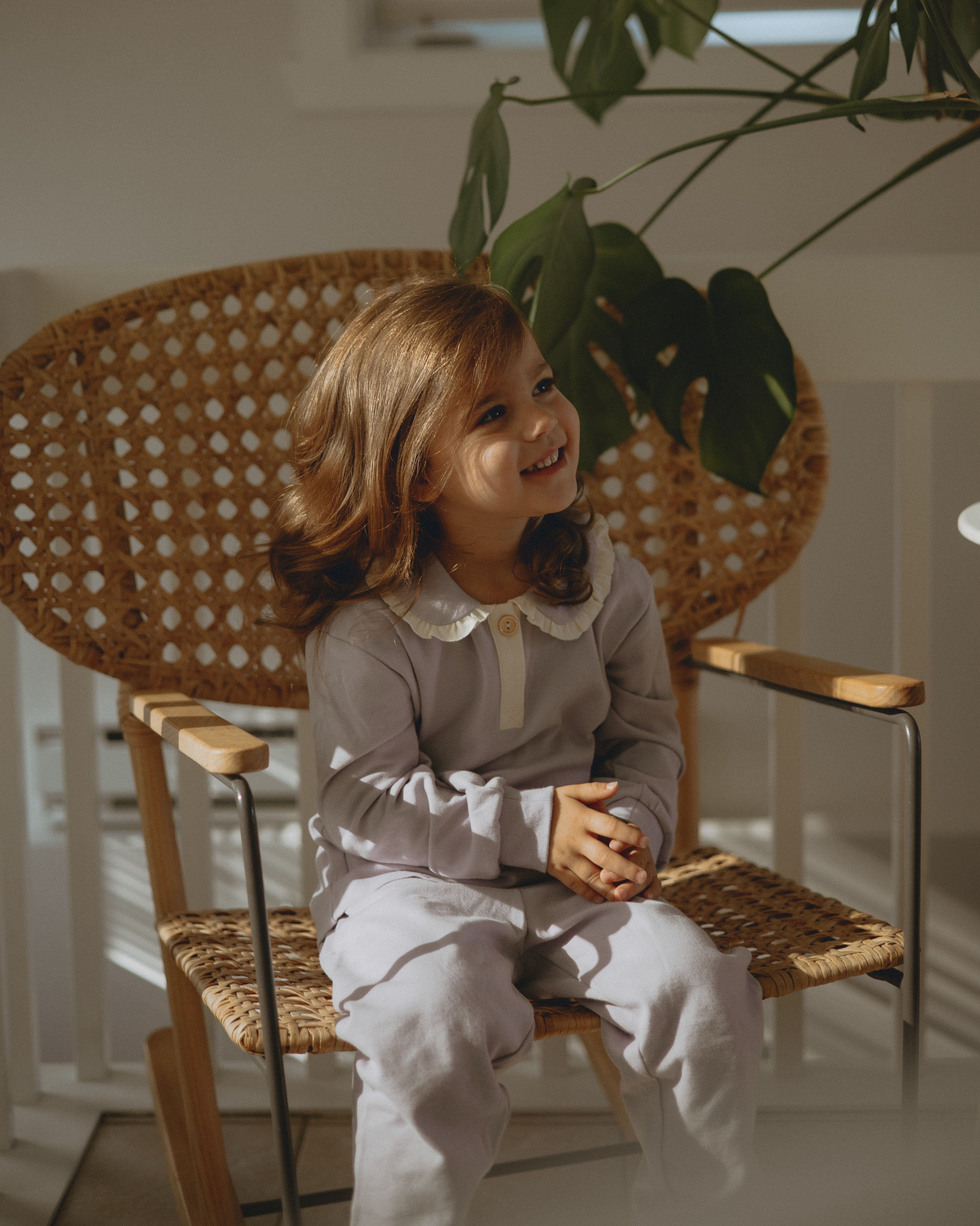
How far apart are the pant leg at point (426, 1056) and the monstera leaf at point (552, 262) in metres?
0.51

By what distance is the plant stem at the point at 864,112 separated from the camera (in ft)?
2.97

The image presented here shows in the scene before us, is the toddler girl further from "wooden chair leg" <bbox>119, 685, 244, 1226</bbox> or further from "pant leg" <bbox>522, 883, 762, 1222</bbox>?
"wooden chair leg" <bbox>119, 685, 244, 1226</bbox>

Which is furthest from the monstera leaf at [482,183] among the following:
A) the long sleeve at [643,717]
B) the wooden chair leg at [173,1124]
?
the wooden chair leg at [173,1124]

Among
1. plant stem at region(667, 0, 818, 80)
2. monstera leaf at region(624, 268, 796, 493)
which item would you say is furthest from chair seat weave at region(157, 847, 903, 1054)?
plant stem at region(667, 0, 818, 80)

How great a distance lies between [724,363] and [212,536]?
1.68 ft

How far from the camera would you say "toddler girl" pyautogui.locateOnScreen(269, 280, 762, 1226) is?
76cm

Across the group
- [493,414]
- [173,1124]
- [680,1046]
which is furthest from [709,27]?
[173,1124]

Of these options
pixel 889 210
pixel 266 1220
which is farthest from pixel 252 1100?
pixel 889 210

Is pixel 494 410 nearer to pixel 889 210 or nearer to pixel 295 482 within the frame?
pixel 295 482

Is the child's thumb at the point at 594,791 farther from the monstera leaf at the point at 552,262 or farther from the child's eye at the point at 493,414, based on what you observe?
the monstera leaf at the point at 552,262

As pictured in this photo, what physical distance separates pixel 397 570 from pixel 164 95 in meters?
1.14

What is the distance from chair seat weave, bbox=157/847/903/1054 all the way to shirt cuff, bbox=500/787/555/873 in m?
0.10

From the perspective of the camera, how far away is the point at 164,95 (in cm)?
171

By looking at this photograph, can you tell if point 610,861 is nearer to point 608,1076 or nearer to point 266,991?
point 266,991
